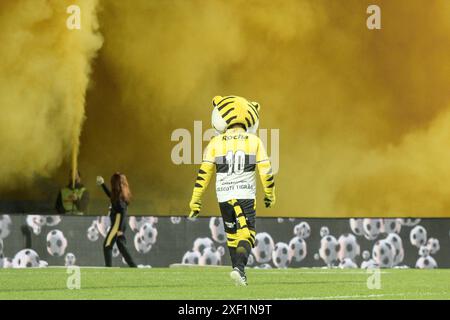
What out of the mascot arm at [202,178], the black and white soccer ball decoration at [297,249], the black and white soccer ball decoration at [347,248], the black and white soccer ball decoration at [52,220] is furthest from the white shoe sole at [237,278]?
the black and white soccer ball decoration at [347,248]

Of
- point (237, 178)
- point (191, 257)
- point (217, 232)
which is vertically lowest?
point (237, 178)

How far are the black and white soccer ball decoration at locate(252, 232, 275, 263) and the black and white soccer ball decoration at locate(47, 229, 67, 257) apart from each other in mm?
3556

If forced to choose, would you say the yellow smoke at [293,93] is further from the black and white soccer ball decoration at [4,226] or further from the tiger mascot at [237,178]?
the tiger mascot at [237,178]

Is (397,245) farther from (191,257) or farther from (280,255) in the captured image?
(191,257)

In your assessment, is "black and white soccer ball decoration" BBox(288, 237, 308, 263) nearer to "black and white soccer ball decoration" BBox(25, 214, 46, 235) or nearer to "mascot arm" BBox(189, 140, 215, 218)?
"black and white soccer ball decoration" BBox(25, 214, 46, 235)

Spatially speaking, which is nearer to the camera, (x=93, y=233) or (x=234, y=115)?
(x=234, y=115)

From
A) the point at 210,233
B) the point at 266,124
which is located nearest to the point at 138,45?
the point at 266,124

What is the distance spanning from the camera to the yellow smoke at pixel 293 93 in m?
30.8

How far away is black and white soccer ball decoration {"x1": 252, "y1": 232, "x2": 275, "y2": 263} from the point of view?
24203 mm

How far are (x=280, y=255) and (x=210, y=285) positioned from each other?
320 inches

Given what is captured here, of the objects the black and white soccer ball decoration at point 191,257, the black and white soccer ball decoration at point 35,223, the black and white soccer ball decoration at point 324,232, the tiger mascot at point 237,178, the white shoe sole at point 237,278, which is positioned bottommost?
the white shoe sole at point 237,278

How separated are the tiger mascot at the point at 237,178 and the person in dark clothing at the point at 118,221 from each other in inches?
267

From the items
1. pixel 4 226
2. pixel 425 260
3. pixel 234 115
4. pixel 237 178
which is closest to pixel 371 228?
pixel 425 260

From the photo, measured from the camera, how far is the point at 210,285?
16.2m
